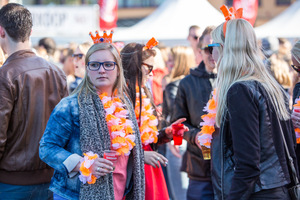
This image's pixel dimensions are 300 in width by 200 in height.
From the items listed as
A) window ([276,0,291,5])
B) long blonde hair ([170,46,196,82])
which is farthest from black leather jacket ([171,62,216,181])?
window ([276,0,291,5])

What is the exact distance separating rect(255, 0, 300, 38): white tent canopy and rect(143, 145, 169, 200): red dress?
1017cm

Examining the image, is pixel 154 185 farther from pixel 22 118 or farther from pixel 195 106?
pixel 22 118

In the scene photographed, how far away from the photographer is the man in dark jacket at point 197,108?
15.6 feet

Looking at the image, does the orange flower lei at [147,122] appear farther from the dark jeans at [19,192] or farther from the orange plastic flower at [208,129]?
the dark jeans at [19,192]

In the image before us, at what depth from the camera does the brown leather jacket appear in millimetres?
3717

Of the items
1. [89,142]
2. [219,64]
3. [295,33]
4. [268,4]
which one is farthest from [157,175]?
[268,4]

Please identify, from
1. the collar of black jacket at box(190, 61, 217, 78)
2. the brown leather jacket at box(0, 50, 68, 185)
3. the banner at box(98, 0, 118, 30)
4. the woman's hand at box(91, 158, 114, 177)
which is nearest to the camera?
the woman's hand at box(91, 158, 114, 177)

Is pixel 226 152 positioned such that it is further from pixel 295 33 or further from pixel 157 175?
pixel 295 33

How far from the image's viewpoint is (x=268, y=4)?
33688 mm

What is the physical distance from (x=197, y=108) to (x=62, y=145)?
1919mm

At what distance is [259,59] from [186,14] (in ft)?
33.0

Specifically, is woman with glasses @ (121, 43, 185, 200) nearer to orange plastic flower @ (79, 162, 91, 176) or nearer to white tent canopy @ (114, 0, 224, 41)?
orange plastic flower @ (79, 162, 91, 176)

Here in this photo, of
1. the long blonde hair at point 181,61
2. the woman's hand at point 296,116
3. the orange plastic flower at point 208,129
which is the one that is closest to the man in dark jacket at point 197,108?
the orange plastic flower at point 208,129

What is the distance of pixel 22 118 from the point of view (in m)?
3.79
